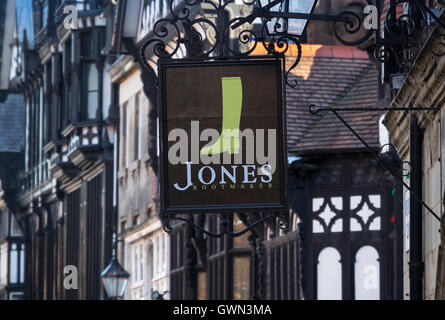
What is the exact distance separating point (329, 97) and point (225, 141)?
1544 cm

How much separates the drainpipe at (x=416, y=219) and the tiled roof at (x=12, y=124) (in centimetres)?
4237

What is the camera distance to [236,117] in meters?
14.4

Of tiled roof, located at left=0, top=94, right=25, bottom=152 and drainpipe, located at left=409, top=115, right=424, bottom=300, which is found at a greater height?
tiled roof, located at left=0, top=94, right=25, bottom=152

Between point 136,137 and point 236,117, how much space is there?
25161mm

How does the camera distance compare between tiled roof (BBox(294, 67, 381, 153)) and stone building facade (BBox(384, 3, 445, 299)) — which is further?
tiled roof (BBox(294, 67, 381, 153))

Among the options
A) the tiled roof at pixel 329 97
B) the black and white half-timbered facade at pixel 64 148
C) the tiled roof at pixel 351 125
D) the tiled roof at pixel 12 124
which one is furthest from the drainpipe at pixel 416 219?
the tiled roof at pixel 12 124

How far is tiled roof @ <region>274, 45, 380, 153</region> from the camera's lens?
90.7ft

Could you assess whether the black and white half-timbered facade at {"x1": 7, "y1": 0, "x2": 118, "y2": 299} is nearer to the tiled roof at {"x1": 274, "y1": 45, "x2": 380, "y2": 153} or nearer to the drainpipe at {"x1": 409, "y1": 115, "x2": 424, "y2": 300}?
the tiled roof at {"x1": 274, "y1": 45, "x2": 380, "y2": 153}

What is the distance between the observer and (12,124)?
193ft

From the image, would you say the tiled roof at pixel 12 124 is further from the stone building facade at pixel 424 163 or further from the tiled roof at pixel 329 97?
the stone building facade at pixel 424 163

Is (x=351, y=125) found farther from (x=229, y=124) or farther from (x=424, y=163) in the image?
(x=229, y=124)

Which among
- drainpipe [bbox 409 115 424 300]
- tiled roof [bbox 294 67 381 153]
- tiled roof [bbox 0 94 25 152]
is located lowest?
drainpipe [bbox 409 115 424 300]

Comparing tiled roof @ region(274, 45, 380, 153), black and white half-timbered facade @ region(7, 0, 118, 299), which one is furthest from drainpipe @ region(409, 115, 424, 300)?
black and white half-timbered facade @ region(7, 0, 118, 299)

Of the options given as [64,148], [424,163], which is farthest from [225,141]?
[64,148]
